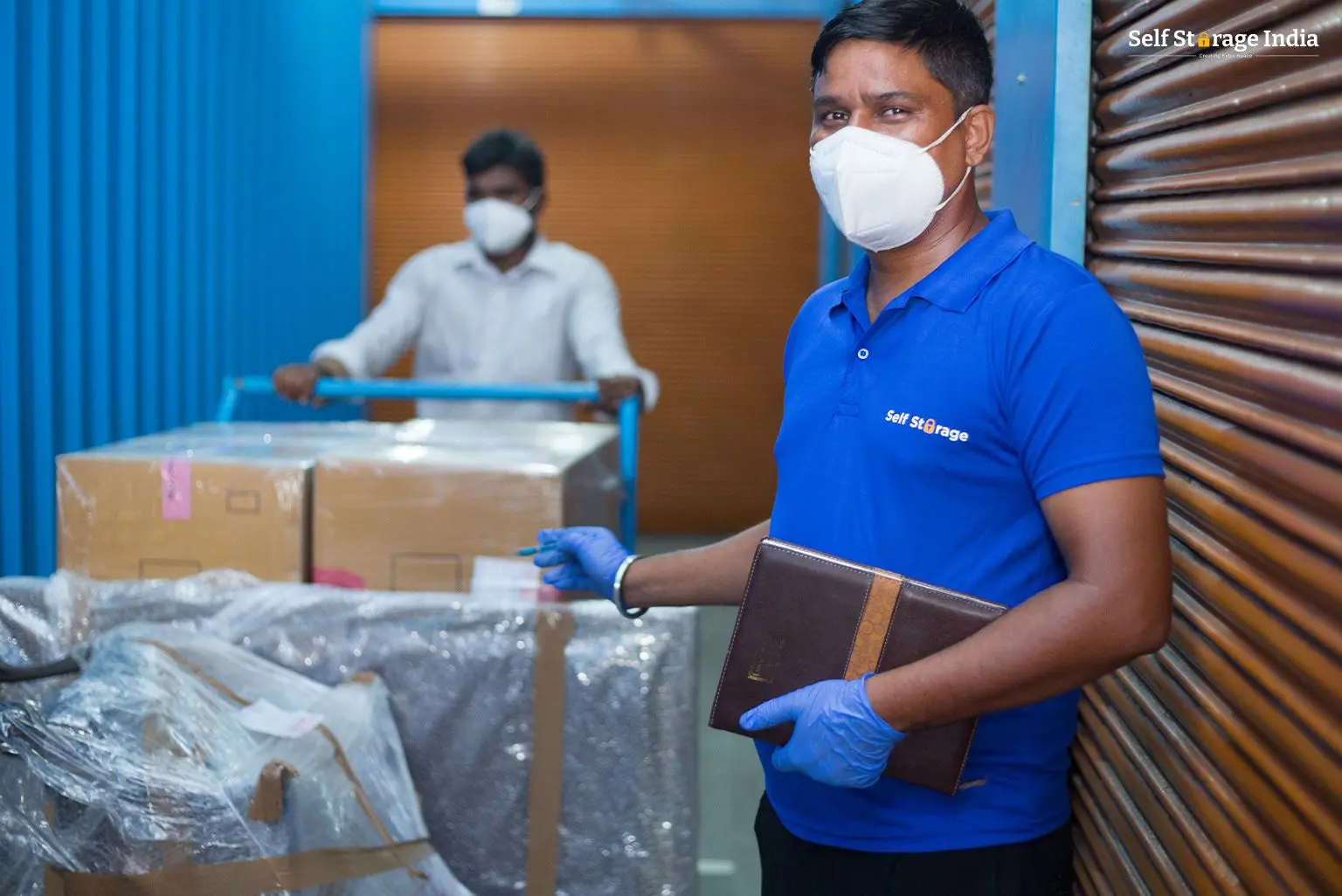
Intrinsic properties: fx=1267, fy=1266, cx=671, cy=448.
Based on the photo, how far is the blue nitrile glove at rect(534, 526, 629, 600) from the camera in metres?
1.87

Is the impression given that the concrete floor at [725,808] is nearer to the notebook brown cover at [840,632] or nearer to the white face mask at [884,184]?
the notebook brown cover at [840,632]

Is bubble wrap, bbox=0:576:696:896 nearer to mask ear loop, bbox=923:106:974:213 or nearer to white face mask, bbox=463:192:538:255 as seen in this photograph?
mask ear loop, bbox=923:106:974:213

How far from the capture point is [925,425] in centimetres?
138

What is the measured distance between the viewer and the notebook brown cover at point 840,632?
4.41 ft

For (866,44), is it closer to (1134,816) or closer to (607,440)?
(1134,816)

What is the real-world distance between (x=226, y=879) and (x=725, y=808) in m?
2.40

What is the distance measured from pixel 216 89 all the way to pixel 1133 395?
161 inches

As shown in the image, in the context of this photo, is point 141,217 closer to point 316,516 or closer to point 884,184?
point 316,516

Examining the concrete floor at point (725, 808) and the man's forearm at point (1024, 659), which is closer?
the man's forearm at point (1024, 659)

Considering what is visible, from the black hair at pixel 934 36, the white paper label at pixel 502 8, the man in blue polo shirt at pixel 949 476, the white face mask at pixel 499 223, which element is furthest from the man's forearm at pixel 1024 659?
the white paper label at pixel 502 8

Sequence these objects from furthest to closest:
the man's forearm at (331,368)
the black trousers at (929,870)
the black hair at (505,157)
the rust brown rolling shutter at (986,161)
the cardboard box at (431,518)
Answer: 1. the black hair at (505,157)
2. the man's forearm at (331,368)
3. the rust brown rolling shutter at (986,161)
4. the cardboard box at (431,518)
5. the black trousers at (929,870)

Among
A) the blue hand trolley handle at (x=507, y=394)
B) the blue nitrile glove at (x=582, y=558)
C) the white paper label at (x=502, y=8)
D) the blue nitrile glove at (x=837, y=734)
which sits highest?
the white paper label at (x=502, y=8)

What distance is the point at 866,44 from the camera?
145 centimetres

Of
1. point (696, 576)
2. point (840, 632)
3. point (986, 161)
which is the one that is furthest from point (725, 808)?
point (840, 632)
